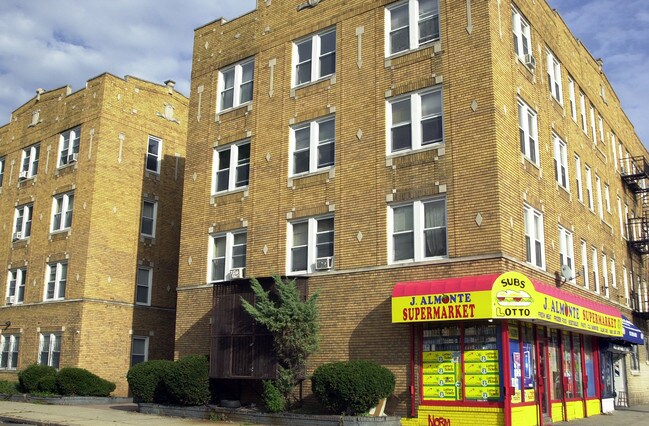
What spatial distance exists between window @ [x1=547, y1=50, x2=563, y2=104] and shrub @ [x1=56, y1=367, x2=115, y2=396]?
66.0 ft

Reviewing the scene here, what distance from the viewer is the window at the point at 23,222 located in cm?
3466

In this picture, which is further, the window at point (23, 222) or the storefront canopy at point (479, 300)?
the window at point (23, 222)

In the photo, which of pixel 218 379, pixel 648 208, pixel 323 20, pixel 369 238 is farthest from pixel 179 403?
pixel 648 208

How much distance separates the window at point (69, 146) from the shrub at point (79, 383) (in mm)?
10716

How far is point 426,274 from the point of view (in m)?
18.6

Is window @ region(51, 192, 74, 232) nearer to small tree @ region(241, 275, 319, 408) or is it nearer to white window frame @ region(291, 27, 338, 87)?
white window frame @ region(291, 27, 338, 87)

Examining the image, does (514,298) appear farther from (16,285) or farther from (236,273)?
(16,285)

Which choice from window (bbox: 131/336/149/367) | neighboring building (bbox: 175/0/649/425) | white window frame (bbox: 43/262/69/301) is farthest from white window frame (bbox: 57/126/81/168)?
neighboring building (bbox: 175/0/649/425)

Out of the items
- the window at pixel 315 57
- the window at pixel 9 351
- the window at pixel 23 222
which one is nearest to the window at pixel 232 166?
the window at pixel 315 57

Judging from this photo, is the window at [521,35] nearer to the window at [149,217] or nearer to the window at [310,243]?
the window at [310,243]

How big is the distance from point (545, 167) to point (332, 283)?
7.82 m

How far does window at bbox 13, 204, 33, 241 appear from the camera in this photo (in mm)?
34656

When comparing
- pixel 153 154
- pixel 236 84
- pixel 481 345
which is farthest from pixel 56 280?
pixel 481 345

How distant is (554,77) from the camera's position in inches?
977
